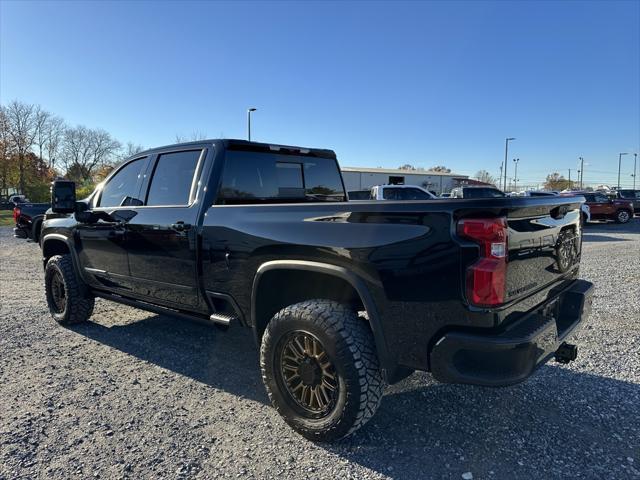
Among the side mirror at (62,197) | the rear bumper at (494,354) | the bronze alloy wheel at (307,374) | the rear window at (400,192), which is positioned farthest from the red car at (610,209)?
the side mirror at (62,197)

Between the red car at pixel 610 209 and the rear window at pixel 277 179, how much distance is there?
2221 cm

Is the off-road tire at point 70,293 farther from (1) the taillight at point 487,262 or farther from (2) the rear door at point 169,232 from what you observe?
(1) the taillight at point 487,262

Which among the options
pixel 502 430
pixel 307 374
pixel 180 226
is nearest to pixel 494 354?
pixel 502 430

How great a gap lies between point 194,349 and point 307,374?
1997 mm

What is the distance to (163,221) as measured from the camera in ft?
12.3

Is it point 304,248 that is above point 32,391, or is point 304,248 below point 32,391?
above

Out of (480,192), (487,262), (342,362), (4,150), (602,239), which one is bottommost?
(602,239)

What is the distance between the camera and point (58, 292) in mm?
5273

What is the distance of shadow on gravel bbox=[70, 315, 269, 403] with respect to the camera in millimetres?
3727

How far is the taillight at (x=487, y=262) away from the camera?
2.20 meters

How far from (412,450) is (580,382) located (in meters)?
1.78

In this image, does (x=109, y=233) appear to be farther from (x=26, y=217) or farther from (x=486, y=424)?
(x=26, y=217)

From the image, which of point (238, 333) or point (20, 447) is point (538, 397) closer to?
point (238, 333)

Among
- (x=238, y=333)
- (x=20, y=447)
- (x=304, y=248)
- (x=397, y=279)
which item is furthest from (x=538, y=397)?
(x=20, y=447)
